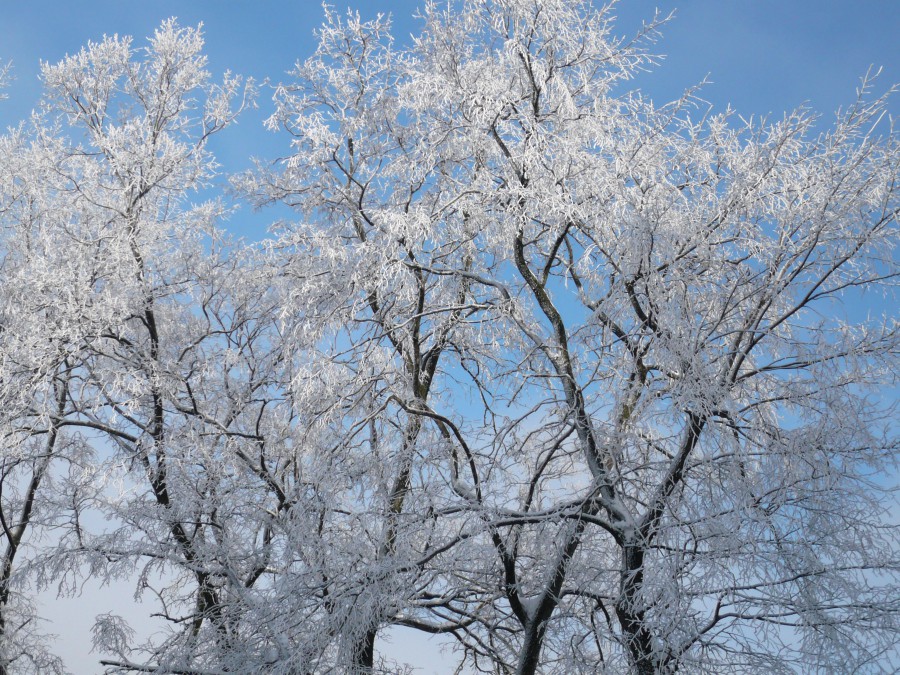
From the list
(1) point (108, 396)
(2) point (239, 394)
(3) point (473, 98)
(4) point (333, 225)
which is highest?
(4) point (333, 225)

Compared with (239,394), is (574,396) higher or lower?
lower

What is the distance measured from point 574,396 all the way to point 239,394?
429 cm

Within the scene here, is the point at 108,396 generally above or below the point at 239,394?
below

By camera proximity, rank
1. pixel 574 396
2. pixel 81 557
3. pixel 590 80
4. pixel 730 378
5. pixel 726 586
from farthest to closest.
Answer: pixel 81 557 < pixel 590 80 < pixel 574 396 < pixel 730 378 < pixel 726 586

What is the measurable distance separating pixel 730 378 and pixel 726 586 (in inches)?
50.1

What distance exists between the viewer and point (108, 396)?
7.70m

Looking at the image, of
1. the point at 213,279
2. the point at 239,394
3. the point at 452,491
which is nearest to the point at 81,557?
the point at 239,394

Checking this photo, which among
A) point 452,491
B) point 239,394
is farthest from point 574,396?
point 239,394

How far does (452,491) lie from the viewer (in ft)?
20.1

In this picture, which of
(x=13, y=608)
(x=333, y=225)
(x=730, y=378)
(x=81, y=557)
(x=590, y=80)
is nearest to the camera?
(x=730, y=378)

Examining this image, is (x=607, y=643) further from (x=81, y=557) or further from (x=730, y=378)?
(x=81, y=557)

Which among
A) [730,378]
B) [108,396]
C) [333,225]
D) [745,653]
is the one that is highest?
[333,225]

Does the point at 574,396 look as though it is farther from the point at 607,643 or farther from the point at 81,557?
the point at 81,557

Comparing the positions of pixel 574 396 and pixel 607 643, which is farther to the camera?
pixel 574 396
